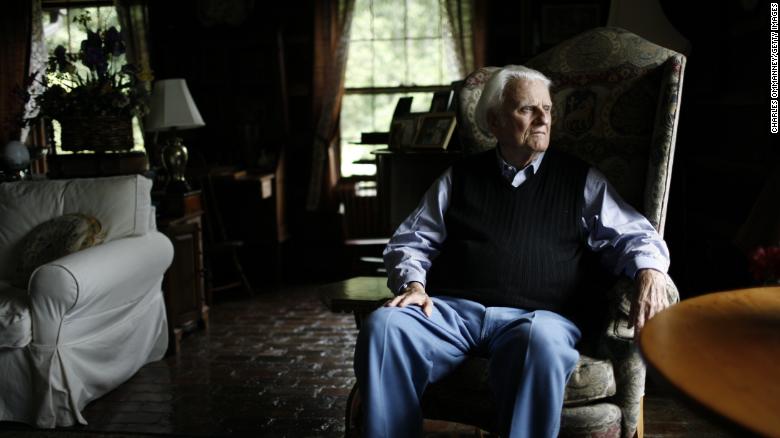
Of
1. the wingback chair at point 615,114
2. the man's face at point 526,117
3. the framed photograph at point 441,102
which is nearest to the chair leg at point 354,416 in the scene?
the wingback chair at point 615,114

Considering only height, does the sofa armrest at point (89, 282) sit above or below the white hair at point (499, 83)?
below

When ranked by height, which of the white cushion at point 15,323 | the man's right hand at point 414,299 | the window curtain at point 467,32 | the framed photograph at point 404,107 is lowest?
the white cushion at point 15,323

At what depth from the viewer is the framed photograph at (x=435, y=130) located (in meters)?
3.26

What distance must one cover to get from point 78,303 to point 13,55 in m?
4.17

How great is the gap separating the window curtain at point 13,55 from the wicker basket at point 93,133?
9.06 ft

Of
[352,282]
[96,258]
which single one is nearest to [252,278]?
[96,258]

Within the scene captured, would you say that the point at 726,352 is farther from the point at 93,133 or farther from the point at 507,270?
the point at 93,133

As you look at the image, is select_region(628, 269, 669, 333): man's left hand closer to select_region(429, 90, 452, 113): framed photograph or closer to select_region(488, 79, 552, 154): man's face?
select_region(488, 79, 552, 154): man's face

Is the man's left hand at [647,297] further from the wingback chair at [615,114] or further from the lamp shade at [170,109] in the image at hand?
the lamp shade at [170,109]

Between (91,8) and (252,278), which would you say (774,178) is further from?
(91,8)

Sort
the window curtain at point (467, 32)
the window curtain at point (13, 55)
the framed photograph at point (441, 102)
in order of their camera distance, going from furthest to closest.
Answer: the window curtain at point (13, 55)
the window curtain at point (467, 32)
the framed photograph at point (441, 102)

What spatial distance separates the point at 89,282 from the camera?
9.19ft

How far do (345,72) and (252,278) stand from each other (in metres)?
1.71

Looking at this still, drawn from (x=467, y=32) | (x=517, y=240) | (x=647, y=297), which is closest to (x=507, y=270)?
(x=517, y=240)
